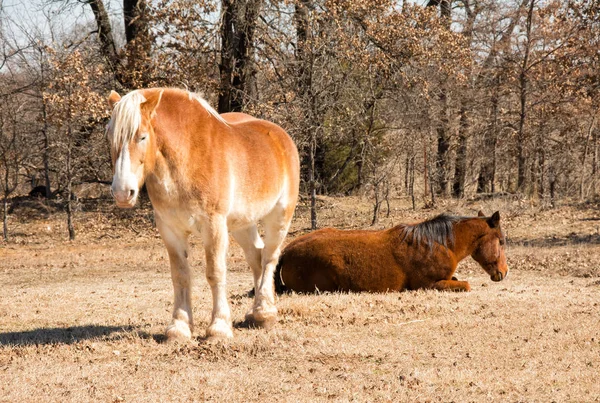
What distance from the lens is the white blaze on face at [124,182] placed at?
6.30 meters

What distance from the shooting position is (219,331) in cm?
713

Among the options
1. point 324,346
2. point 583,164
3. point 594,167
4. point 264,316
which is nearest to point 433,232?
point 264,316

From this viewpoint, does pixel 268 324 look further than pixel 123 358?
Yes

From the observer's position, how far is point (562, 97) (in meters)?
24.9

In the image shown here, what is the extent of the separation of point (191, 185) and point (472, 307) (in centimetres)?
399

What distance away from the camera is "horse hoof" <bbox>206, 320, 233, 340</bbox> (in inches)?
281

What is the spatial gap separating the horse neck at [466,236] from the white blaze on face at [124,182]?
210 inches

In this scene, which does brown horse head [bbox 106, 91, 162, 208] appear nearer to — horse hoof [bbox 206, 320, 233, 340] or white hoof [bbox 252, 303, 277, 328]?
horse hoof [bbox 206, 320, 233, 340]

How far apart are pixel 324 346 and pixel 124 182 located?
248cm

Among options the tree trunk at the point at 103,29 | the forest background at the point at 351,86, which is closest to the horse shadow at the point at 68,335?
the forest background at the point at 351,86

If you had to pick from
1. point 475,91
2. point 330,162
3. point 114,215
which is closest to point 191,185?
point 114,215

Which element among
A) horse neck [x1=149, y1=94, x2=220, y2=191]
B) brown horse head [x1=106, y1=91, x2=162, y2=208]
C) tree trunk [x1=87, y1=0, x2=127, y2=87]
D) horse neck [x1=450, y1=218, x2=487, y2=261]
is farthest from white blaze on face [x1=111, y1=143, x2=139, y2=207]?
tree trunk [x1=87, y1=0, x2=127, y2=87]

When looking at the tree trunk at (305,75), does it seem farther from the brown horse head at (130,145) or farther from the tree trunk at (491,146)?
the brown horse head at (130,145)

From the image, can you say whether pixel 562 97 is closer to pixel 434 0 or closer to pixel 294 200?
pixel 434 0
